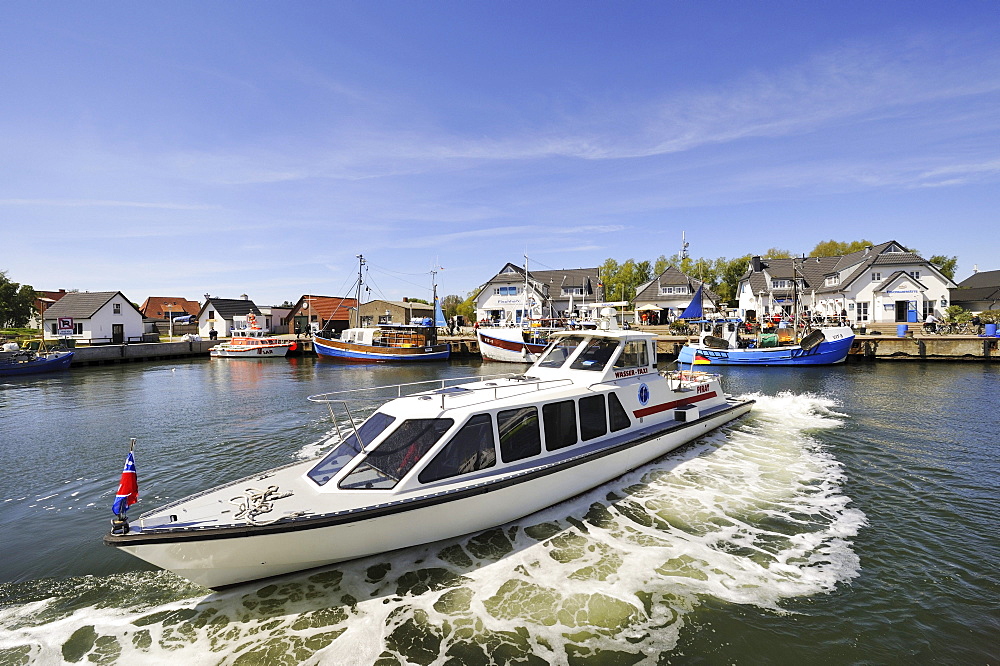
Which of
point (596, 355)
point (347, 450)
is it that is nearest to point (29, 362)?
point (347, 450)

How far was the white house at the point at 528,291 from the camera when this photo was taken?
54969 millimetres

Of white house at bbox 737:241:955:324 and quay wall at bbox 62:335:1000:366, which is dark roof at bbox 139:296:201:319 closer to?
quay wall at bbox 62:335:1000:366

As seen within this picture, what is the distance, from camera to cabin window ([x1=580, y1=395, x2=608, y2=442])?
28.7 ft

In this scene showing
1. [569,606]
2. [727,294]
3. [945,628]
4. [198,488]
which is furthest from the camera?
[727,294]

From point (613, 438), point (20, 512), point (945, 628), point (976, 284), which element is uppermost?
point (976, 284)

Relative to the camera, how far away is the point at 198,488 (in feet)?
31.4

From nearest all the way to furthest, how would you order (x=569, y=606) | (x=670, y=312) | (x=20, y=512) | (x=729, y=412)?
(x=569, y=606), (x=20, y=512), (x=729, y=412), (x=670, y=312)

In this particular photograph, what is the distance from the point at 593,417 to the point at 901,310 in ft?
157

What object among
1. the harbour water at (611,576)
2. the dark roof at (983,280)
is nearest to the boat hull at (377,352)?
the harbour water at (611,576)

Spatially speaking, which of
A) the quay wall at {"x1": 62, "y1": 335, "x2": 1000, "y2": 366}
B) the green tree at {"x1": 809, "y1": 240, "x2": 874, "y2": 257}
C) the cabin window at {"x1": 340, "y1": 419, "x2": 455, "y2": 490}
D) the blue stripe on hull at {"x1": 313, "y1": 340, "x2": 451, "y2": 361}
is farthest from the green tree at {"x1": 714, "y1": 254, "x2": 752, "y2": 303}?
the cabin window at {"x1": 340, "y1": 419, "x2": 455, "y2": 490}

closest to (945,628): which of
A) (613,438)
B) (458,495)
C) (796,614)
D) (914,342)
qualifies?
(796,614)

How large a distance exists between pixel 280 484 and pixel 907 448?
1471 cm

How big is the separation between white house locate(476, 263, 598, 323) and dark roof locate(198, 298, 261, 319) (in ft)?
104

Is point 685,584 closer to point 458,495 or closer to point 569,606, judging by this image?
point 569,606
